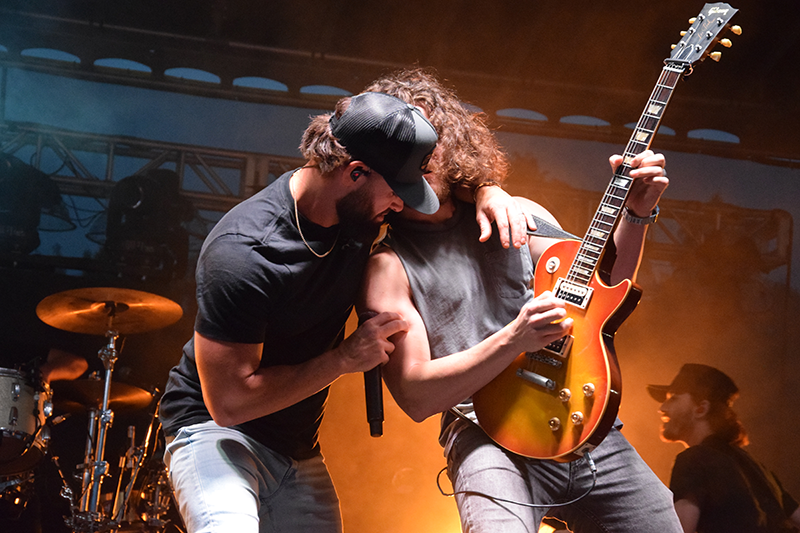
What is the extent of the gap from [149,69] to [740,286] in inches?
213

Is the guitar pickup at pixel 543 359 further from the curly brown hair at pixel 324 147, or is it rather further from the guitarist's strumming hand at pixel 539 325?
the curly brown hair at pixel 324 147

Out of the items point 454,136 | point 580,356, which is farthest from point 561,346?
point 454,136

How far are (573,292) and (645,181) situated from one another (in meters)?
0.43

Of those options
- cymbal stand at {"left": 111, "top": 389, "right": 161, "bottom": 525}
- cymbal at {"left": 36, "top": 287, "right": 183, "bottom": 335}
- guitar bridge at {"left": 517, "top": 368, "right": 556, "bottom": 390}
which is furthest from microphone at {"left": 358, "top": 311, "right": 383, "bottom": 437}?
cymbal stand at {"left": 111, "top": 389, "right": 161, "bottom": 525}

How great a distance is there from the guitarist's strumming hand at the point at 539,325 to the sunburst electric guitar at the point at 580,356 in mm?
119

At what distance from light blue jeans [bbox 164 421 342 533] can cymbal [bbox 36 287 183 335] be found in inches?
96.8

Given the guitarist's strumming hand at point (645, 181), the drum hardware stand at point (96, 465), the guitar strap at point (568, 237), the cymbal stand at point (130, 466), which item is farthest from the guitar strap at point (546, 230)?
the cymbal stand at point (130, 466)

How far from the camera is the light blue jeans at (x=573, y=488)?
6.16 feet

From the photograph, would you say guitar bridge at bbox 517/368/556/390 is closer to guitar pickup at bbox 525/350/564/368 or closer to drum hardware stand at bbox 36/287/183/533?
guitar pickup at bbox 525/350/564/368

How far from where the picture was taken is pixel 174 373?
2.28m

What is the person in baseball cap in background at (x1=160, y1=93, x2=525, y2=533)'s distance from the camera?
6.42ft

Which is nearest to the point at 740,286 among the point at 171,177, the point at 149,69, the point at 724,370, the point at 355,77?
the point at 724,370

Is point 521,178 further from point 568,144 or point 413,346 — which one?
point 413,346

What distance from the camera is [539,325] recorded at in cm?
177
